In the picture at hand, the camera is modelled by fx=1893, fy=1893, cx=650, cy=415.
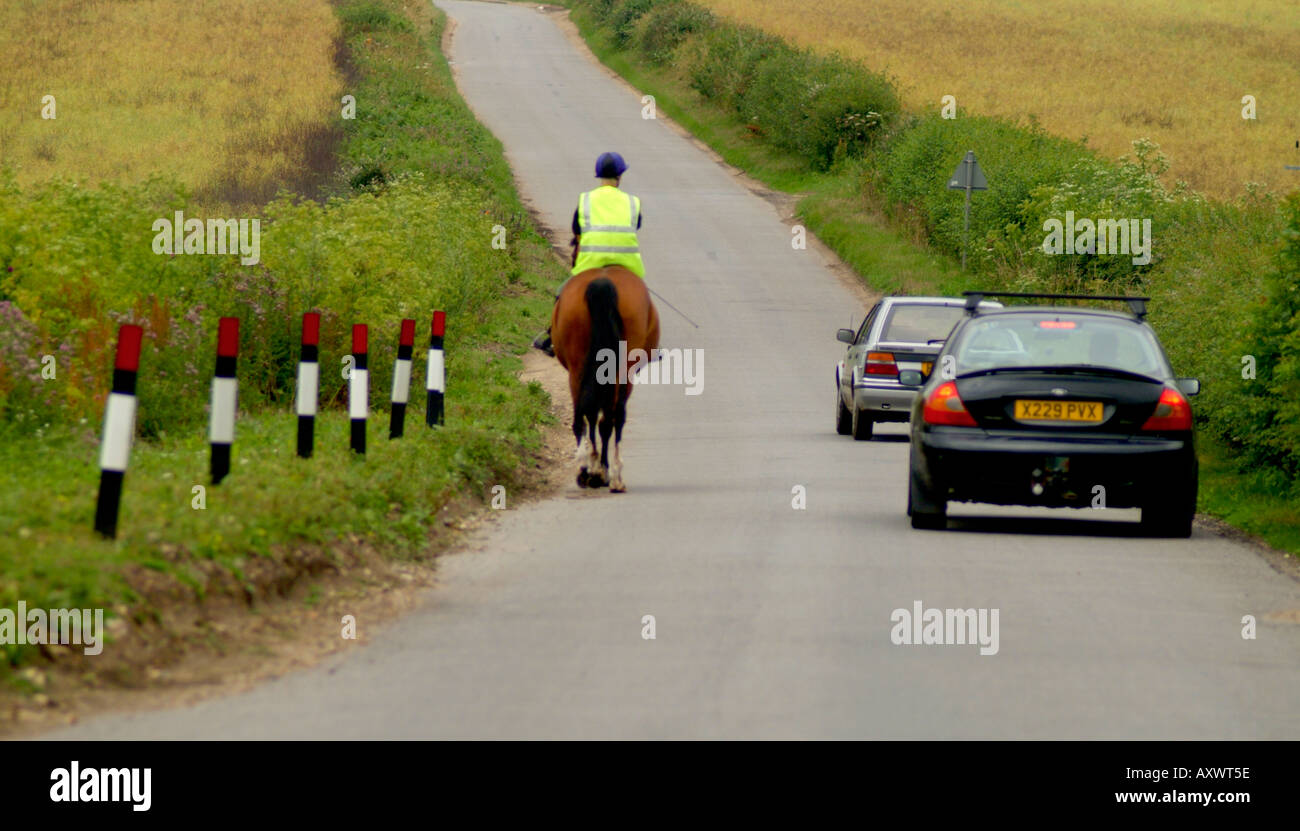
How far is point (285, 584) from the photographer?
30.6 feet

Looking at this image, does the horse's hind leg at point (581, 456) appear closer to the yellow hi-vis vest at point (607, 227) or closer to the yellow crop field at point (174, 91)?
the yellow hi-vis vest at point (607, 227)

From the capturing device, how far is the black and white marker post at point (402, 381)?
14031 mm

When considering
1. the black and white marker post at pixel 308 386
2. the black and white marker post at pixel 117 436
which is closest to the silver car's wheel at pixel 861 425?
the black and white marker post at pixel 308 386

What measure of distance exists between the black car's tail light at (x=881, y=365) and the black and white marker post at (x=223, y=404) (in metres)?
11.0

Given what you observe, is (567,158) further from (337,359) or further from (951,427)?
(951,427)

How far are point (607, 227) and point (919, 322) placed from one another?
777cm

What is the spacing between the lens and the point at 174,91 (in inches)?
2092

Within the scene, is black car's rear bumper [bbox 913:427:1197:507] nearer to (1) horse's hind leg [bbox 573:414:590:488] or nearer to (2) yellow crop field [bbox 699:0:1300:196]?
(1) horse's hind leg [bbox 573:414:590:488]

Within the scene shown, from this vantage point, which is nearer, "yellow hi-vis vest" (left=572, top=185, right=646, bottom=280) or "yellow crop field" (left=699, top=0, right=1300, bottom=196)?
"yellow hi-vis vest" (left=572, top=185, right=646, bottom=280)

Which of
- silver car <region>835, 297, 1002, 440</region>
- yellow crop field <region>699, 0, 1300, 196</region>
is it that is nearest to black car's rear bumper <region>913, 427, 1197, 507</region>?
silver car <region>835, 297, 1002, 440</region>

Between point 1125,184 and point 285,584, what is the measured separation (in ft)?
77.0

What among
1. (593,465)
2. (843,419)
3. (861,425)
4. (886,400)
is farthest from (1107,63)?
(593,465)

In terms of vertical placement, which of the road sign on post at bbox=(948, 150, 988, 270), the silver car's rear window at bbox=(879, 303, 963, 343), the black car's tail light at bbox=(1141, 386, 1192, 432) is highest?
the road sign on post at bbox=(948, 150, 988, 270)

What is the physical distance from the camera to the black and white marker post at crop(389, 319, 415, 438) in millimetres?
14031
